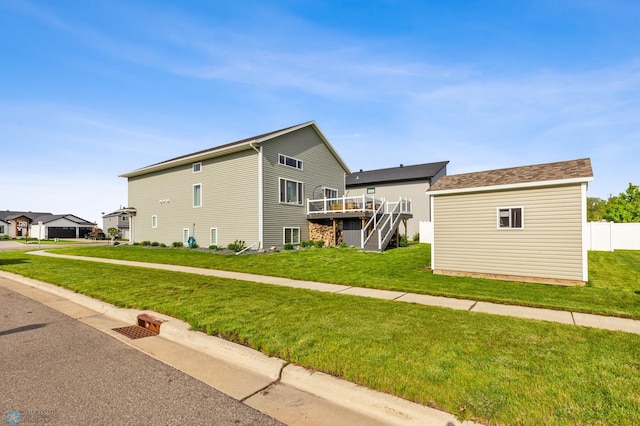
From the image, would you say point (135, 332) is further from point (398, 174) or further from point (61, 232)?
point (61, 232)

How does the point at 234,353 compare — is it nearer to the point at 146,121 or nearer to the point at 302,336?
the point at 302,336

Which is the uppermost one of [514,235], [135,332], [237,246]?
[514,235]

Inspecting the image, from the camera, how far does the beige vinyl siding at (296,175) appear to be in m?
18.8

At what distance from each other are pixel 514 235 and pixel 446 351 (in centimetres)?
799

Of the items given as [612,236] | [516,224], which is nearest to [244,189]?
[516,224]

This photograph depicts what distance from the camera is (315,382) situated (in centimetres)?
351

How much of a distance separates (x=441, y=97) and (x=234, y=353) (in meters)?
15.9

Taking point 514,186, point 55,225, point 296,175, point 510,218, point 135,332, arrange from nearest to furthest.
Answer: point 135,332, point 514,186, point 510,218, point 296,175, point 55,225

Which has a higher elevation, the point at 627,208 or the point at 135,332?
the point at 627,208

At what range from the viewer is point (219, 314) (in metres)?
5.89

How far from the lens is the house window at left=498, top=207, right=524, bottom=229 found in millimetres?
10336

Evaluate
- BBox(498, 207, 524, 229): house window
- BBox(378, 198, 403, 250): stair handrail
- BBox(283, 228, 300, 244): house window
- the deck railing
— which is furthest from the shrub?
BBox(498, 207, 524, 229): house window

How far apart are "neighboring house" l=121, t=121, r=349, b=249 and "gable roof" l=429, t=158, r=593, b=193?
10411 mm

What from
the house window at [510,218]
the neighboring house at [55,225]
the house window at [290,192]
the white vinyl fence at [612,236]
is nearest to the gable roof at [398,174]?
the white vinyl fence at [612,236]
